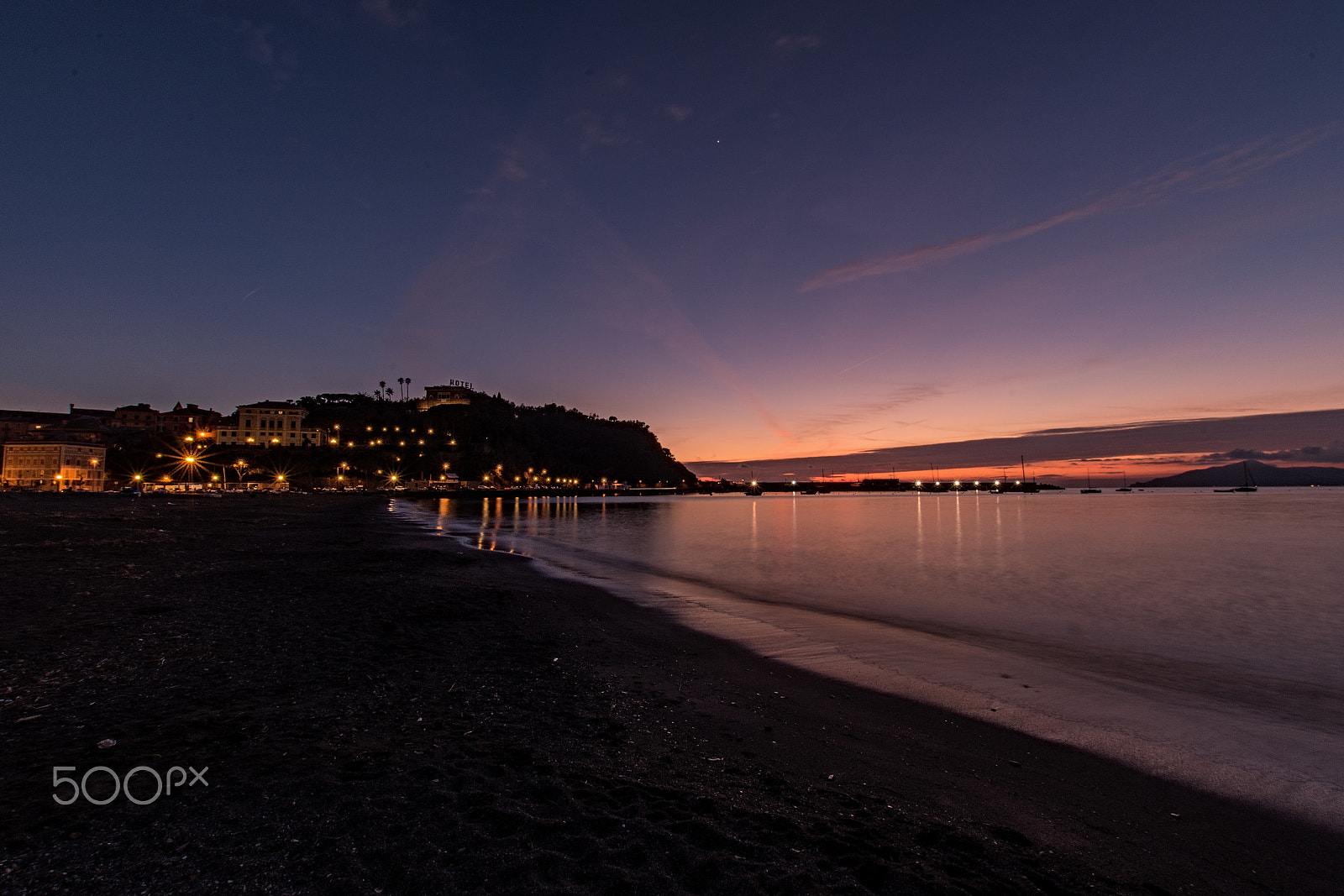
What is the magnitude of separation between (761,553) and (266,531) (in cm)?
2854

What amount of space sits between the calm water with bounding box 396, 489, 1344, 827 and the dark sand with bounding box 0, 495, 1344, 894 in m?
1.57

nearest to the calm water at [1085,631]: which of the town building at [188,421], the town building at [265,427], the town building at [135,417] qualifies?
the town building at [265,427]

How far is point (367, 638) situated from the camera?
9438mm

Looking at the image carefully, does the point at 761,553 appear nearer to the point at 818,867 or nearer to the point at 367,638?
the point at 367,638

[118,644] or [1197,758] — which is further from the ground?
[118,644]

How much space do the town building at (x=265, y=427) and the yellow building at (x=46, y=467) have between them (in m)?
35.6

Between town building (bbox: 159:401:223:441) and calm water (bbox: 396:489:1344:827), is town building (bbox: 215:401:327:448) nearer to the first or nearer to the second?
town building (bbox: 159:401:223:441)

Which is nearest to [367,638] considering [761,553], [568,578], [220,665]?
[220,665]

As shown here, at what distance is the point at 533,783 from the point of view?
15.6ft

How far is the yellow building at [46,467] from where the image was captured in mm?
A: 112688

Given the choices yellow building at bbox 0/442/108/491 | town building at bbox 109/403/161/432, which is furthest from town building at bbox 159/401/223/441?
yellow building at bbox 0/442/108/491

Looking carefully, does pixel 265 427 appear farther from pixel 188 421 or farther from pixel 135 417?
pixel 135 417

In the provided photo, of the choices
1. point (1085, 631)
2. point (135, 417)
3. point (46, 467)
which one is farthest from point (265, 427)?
point (1085, 631)

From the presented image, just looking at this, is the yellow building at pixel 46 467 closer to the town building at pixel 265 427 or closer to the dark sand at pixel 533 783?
the town building at pixel 265 427
